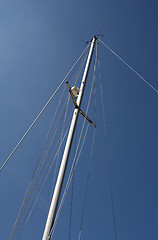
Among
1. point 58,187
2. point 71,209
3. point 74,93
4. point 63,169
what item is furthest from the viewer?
point 74,93

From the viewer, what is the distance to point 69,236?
4418mm

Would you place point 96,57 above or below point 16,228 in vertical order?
above

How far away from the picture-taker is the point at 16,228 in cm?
468

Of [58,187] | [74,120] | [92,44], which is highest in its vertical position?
[92,44]

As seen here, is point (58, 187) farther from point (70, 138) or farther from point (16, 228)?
point (16, 228)

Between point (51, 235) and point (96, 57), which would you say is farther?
point (96, 57)

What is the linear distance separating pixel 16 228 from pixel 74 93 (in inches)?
172

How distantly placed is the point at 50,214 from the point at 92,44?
6686 millimetres

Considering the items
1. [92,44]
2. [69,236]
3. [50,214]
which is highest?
[92,44]

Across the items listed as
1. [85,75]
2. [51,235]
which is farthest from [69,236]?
[85,75]

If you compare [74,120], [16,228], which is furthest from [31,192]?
[74,120]

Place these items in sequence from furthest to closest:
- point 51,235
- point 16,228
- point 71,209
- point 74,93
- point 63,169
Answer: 1. point 74,93
2. point 71,209
3. point 16,228
4. point 63,169
5. point 51,235

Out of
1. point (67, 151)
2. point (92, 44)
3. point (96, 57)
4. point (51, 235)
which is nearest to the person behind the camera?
point (51, 235)

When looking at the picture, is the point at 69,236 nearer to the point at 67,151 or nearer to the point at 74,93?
the point at 67,151
